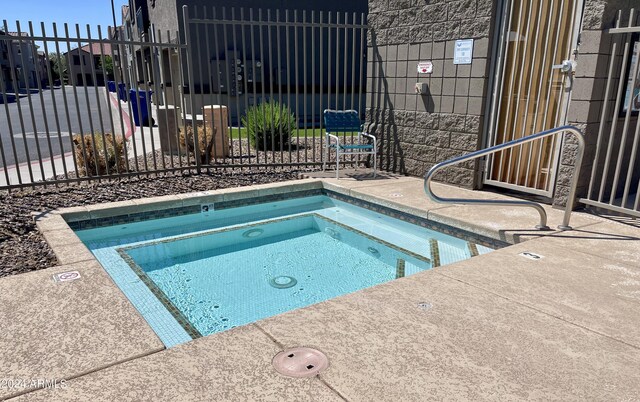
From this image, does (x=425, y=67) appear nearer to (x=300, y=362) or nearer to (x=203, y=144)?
(x=203, y=144)

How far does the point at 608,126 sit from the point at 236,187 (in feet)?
14.8

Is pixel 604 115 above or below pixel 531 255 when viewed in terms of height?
above

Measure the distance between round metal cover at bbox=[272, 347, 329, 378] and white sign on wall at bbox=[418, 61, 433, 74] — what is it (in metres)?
4.85

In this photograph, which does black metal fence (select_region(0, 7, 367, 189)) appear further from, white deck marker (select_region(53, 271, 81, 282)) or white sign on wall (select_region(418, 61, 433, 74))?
white deck marker (select_region(53, 271, 81, 282))

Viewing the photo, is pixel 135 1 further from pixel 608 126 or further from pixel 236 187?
pixel 608 126

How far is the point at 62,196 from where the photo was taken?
541 cm

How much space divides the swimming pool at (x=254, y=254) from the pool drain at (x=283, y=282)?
17 millimetres

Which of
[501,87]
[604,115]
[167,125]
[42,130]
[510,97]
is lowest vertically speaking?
[42,130]

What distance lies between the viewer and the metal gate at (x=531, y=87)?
4734mm

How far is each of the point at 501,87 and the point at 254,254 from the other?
11.9 ft

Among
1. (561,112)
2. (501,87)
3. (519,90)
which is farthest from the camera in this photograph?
(501,87)

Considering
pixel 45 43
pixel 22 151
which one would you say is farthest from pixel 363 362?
pixel 22 151

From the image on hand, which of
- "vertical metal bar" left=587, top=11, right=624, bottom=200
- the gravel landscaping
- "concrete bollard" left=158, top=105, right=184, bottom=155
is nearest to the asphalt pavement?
the gravel landscaping

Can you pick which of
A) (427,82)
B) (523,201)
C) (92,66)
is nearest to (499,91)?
(427,82)
